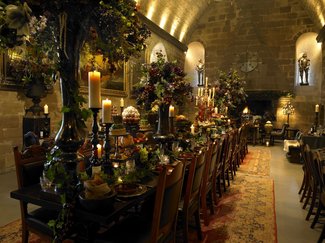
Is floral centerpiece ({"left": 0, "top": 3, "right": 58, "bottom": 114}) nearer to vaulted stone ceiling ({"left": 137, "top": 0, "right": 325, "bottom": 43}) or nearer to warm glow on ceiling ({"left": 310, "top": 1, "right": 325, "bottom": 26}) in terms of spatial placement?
vaulted stone ceiling ({"left": 137, "top": 0, "right": 325, "bottom": 43})

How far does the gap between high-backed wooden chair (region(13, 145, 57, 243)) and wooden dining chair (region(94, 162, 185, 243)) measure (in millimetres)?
476

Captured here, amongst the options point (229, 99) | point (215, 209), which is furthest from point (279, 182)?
point (229, 99)

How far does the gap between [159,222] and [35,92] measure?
173 inches

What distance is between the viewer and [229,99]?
7426 millimetres

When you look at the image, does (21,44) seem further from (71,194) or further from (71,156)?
(71,194)

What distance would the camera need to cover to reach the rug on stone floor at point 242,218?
258 centimetres

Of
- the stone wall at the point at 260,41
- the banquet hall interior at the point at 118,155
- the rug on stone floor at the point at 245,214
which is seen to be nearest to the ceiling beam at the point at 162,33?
the stone wall at the point at 260,41

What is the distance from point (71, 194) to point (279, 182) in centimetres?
429

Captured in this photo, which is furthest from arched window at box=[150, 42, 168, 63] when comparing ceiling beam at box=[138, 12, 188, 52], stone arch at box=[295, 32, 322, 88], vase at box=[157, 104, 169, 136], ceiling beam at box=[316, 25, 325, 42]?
vase at box=[157, 104, 169, 136]

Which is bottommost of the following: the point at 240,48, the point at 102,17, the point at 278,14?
the point at 102,17

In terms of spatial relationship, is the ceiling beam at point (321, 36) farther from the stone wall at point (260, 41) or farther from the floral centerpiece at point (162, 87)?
the floral centerpiece at point (162, 87)

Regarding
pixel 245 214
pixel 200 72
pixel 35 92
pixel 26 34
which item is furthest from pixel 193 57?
pixel 26 34

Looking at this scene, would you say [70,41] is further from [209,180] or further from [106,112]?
[209,180]

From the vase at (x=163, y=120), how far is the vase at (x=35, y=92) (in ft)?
10.1
